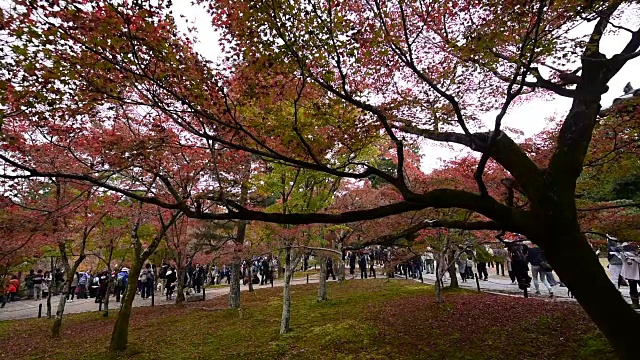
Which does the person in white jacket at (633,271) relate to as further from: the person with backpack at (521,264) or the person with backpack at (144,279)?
the person with backpack at (144,279)

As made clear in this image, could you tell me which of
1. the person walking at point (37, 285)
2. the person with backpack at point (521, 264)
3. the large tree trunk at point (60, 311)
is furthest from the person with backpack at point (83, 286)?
the person with backpack at point (521, 264)

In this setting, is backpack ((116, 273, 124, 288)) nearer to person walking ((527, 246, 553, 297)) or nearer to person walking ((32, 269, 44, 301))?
person walking ((32, 269, 44, 301))

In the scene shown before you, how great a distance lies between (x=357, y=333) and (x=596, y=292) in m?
5.58

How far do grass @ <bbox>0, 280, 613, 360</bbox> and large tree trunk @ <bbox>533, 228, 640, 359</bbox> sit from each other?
2204 mm

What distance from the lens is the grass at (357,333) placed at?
7.14 meters

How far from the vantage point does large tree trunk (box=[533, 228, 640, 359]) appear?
4367 mm

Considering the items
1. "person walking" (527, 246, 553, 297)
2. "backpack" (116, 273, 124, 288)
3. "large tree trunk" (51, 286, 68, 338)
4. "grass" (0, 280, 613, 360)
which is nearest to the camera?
"grass" (0, 280, 613, 360)

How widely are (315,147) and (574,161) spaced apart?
398 cm

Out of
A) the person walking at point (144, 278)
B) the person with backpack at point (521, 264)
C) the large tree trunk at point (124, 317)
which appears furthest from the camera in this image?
the person walking at point (144, 278)

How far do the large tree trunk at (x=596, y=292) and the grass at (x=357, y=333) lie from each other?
2.20 meters

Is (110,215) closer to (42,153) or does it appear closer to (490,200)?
(42,153)

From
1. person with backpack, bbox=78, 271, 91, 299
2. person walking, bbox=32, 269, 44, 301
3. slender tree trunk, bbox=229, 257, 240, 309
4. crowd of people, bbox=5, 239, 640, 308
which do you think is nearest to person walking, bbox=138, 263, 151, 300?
crowd of people, bbox=5, 239, 640, 308

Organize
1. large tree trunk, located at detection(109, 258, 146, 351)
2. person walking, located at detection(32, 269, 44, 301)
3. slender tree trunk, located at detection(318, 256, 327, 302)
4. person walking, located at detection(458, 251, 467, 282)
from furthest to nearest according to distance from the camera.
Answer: person walking, located at detection(32, 269, 44, 301) < person walking, located at detection(458, 251, 467, 282) < slender tree trunk, located at detection(318, 256, 327, 302) < large tree trunk, located at detection(109, 258, 146, 351)

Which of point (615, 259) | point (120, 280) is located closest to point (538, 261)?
point (615, 259)
